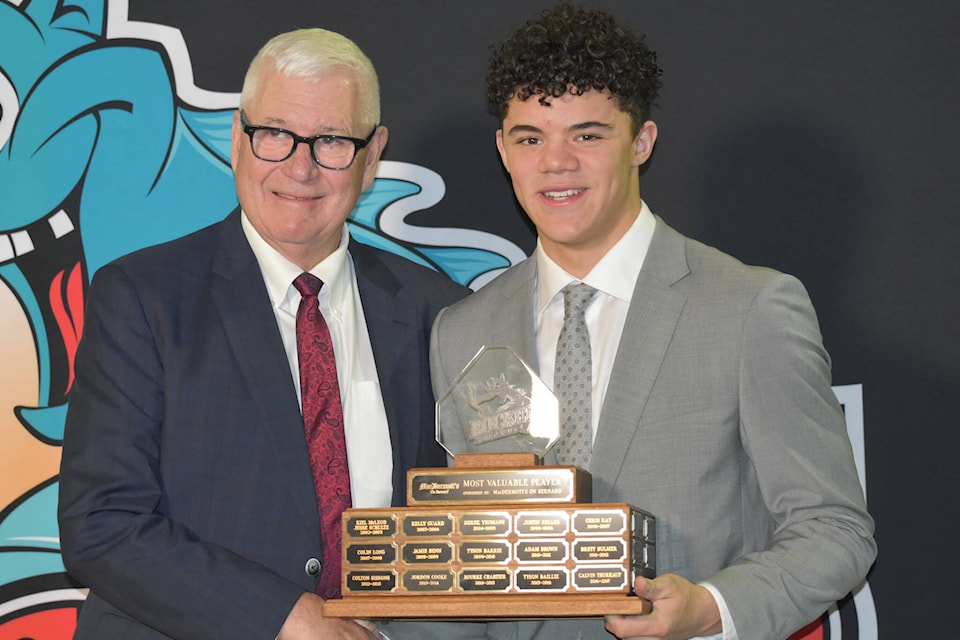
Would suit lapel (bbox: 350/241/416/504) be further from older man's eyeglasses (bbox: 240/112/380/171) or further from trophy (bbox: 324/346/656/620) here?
trophy (bbox: 324/346/656/620)

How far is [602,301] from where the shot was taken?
2.48 meters

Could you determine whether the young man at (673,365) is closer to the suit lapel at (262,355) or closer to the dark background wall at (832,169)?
the suit lapel at (262,355)

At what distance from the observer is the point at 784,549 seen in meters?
2.18

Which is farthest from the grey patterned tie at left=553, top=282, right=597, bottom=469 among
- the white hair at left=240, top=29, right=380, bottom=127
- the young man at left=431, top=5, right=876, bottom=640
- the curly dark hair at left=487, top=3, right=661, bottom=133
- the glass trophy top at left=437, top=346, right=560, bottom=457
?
the white hair at left=240, top=29, right=380, bottom=127

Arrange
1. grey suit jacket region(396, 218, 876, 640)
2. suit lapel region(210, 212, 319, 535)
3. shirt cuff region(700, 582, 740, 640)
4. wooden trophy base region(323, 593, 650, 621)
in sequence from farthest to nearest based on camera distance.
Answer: suit lapel region(210, 212, 319, 535) → grey suit jacket region(396, 218, 876, 640) → shirt cuff region(700, 582, 740, 640) → wooden trophy base region(323, 593, 650, 621)

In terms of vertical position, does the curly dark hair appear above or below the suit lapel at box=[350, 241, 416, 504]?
above

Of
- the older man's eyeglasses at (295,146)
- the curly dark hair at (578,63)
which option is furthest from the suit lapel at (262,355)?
the curly dark hair at (578,63)

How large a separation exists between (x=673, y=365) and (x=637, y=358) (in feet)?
0.24

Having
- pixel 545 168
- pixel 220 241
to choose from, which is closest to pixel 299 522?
pixel 220 241

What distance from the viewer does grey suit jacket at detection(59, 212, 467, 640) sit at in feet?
7.39

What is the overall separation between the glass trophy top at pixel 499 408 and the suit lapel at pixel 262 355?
33cm

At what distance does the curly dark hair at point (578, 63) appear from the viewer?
237 centimetres

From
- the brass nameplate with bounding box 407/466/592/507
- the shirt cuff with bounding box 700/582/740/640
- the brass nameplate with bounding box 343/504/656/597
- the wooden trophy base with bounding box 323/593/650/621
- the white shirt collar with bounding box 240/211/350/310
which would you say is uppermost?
the white shirt collar with bounding box 240/211/350/310

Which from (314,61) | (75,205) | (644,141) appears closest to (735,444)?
(644,141)
